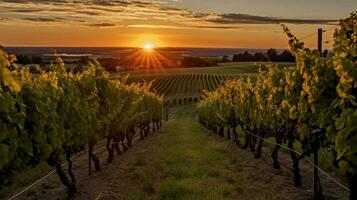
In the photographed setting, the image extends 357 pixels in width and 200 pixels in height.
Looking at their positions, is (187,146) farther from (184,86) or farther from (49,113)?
(184,86)

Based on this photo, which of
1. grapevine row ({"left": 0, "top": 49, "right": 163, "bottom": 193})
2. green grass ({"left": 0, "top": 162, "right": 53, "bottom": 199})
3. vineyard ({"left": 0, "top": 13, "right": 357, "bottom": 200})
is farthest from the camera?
green grass ({"left": 0, "top": 162, "right": 53, "bottom": 199})

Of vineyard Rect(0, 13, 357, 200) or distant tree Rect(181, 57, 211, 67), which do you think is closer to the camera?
vineyard Rect(0, 13, 357, 200)

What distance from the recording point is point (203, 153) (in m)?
17.8

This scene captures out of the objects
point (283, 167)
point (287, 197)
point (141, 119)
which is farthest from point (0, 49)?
point (141, 119)

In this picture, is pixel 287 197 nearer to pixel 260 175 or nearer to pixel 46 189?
pixel 260 175

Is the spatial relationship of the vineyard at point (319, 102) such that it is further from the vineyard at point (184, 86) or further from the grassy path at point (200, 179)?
the vineyard at point (184, 86)

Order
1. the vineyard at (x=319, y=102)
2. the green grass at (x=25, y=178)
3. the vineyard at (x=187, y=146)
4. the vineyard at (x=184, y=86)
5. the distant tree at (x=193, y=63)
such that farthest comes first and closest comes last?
the distant tree at (x=193, y=63) → the vineyard at (x=184, y=86) → the green grass at (x=25, y=178) → the vineyard at (x=187, y=146) → the vineyard at (x=319, y=102)

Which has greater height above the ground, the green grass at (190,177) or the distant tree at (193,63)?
the distant tree at (193,63)

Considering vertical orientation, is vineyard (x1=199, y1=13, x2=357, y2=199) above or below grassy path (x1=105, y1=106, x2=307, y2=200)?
above

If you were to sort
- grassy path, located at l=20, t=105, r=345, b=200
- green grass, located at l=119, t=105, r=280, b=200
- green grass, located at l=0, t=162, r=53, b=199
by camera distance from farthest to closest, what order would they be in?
1. green grass, located at l=0, t=162, r=53, b=199
2. grassy path, located at l=20, t=105, r=345, b=200
3. green grass, located at l=119, t=105, r=280, b=200

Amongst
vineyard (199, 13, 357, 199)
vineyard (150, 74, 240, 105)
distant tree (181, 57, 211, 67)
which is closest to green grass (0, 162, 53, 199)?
vineyard (199, 13, 357, 199)

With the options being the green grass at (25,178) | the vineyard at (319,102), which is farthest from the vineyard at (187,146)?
the green grass at (25,178)

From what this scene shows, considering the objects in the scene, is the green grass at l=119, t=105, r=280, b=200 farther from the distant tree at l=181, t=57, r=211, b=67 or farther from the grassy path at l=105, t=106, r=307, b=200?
the distant tree at l=181, t=57, r=211, b=67

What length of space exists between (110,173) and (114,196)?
324cm
